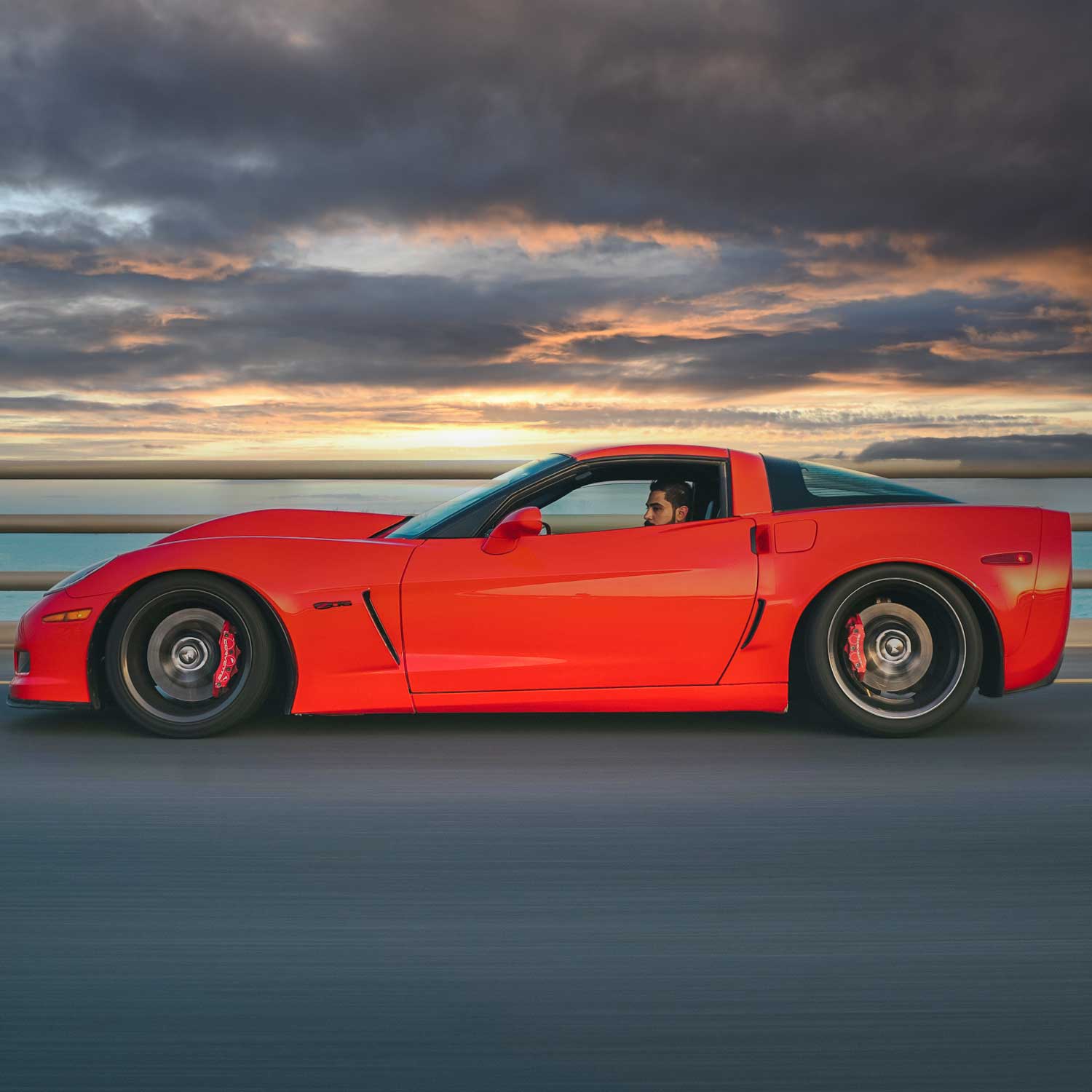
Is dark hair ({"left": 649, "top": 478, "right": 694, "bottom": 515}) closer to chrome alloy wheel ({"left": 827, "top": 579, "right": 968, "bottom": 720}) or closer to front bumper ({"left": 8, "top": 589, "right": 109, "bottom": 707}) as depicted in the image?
chrome alloy wheel ({"left": 827, "top": 579, "right": 968, "bottom": 720})

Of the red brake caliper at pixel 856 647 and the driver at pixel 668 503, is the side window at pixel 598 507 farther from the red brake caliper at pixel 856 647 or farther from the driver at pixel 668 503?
the red brake caliper at pixel 856 647

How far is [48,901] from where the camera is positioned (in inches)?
134

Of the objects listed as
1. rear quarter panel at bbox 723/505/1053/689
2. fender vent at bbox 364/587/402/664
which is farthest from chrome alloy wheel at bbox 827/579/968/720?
fender vent at bbox 364/587/402/664

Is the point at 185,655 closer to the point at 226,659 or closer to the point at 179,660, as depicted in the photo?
the point at 179,660

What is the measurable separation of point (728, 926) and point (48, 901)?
1729 millimetres

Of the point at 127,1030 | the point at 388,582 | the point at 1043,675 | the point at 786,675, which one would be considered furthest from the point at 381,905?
the point at 1043,675

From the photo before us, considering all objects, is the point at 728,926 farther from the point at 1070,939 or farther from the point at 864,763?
the point at 864,763

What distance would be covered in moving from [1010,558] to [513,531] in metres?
2.15

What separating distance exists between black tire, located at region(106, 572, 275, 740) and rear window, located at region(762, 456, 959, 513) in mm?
2296

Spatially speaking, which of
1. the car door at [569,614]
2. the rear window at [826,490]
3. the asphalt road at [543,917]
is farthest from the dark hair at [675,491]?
the asphalt road at [543,917]

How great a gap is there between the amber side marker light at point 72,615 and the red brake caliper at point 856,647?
10.5 feet

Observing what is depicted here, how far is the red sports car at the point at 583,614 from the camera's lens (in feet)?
17.8

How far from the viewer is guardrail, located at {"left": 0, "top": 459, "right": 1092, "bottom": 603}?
29.6ft

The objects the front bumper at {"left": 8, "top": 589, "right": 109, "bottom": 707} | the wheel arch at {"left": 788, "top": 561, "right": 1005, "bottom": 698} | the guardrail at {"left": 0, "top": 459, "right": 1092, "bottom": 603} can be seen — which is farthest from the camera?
the guardrail at {"left": 0, "top": 459, "right": 1092, "bottom": 603}
